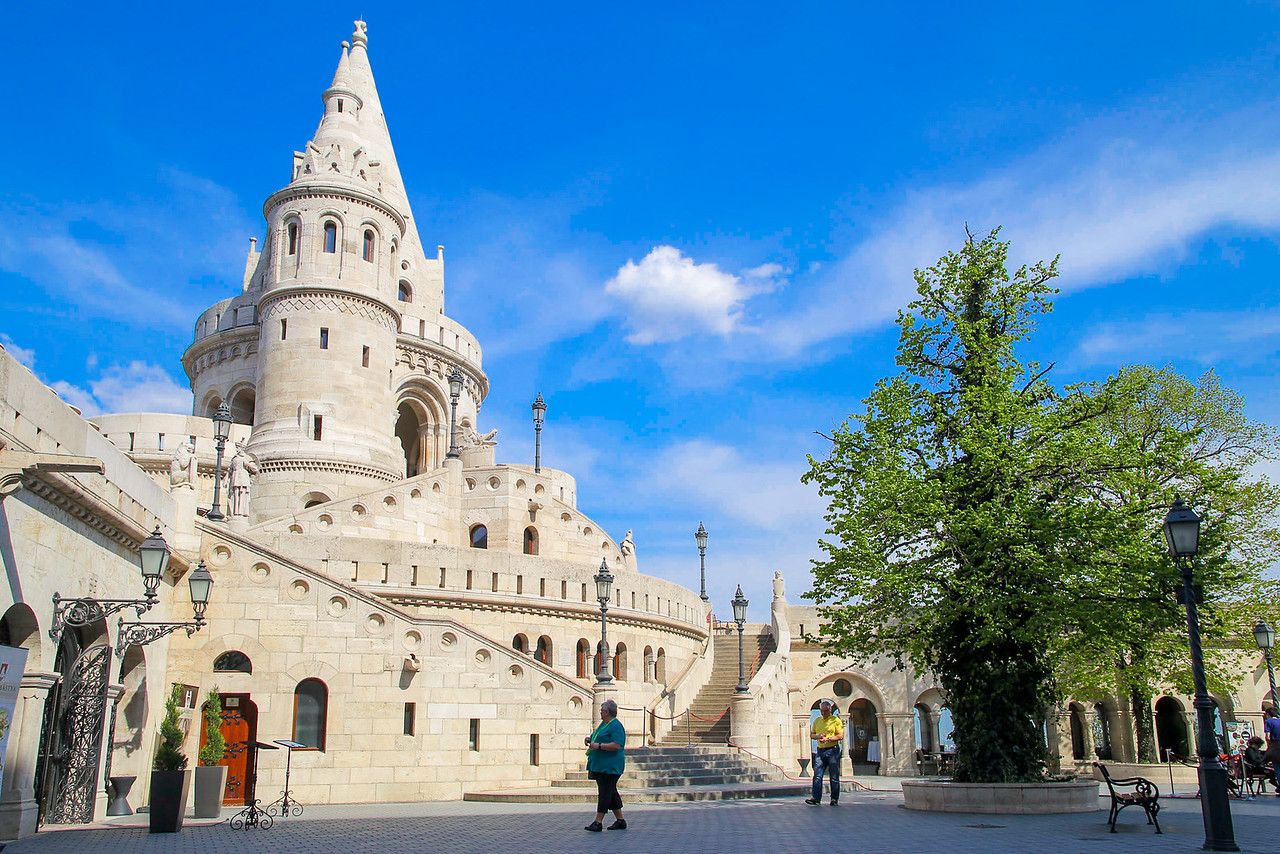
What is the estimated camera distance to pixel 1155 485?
56.0ft

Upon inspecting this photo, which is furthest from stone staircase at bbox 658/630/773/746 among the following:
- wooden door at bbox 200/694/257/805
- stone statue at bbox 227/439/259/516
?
stone statue at bbox 227/439/259/516

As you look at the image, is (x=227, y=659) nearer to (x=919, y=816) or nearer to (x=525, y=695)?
(x=525, y=695)

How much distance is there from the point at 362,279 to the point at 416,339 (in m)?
8.88

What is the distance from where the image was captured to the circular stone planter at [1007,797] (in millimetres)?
15680

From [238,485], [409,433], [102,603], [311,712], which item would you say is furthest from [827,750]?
[409,433]

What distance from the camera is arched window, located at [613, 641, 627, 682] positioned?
32719 millimetres

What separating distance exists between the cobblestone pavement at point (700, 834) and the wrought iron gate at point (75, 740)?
0.95m

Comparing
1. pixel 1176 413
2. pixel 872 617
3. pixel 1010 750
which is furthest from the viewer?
pixel 1176 413

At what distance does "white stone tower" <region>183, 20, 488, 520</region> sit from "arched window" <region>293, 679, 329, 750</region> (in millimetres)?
15038

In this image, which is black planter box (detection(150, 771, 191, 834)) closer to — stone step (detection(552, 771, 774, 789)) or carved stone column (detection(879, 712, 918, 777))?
stone step (detection(552, 771, 774, 789))

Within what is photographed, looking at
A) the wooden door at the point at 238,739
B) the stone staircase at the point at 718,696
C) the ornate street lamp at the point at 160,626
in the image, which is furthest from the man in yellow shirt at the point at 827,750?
the wooden door at the point at 238,739

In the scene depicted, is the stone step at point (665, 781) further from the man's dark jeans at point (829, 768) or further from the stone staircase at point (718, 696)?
the man's dark jeans at point (829, 768)

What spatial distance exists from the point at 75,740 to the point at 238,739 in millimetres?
5831

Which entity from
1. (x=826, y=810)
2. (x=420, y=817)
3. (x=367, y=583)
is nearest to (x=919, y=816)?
(x=826, y=810)
